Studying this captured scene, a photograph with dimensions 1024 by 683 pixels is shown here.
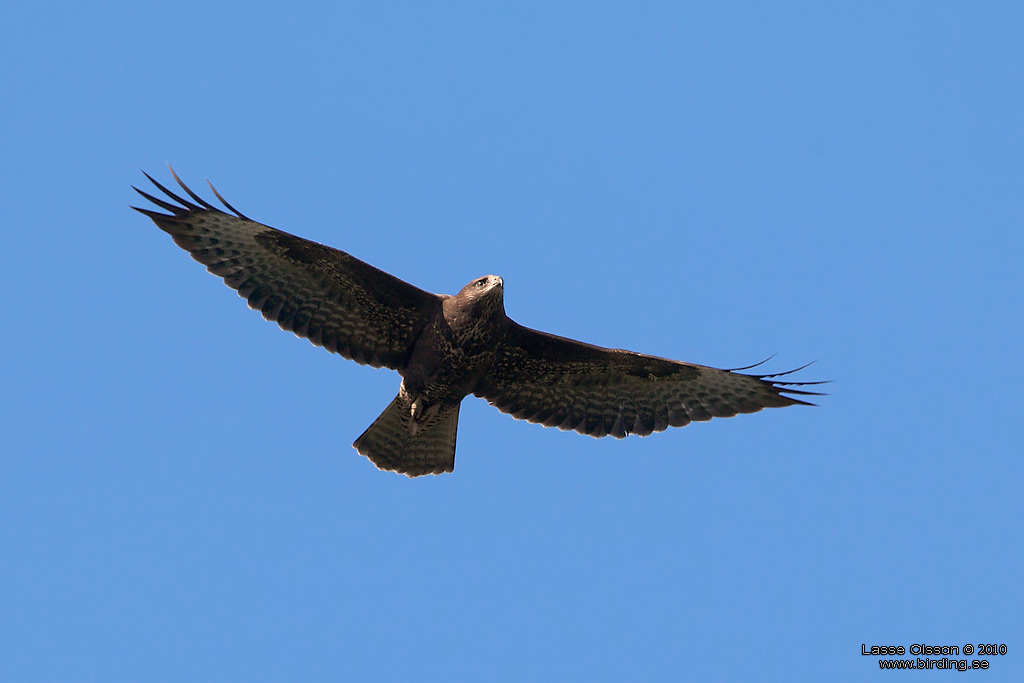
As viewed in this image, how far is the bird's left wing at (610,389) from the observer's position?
33.7 ft

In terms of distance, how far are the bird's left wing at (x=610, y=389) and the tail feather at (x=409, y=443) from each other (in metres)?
0.53

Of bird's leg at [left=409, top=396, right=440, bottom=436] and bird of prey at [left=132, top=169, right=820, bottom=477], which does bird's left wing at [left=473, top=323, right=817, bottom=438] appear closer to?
bird of prey at [left=132, top=169, right=820, bottom=477]

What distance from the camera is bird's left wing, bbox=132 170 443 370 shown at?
31.3 ft

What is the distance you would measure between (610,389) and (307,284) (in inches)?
128

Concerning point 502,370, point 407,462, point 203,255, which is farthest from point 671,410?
point 203,255

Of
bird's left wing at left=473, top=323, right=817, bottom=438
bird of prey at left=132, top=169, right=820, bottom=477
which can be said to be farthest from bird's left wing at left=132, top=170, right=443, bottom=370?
bird's left wing at left=473, top=323, right=817, bottom=438

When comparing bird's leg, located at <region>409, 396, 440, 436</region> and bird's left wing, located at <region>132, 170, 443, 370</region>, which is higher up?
bird's left wing, located at <region>132, 170, 443, 370</region>

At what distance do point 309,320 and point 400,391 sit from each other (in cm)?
113

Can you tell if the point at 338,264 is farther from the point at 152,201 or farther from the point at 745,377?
the point at 745,377

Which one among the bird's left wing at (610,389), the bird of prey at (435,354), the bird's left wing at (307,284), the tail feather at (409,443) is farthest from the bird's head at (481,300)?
the tail feather at (409,443)

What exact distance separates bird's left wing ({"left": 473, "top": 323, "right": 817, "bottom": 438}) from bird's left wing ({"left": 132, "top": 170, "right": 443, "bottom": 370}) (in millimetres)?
1097

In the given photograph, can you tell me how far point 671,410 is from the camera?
34.8 ft

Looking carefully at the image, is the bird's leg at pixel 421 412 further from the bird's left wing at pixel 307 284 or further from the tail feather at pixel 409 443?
the bird's left wing at pixel 307 284

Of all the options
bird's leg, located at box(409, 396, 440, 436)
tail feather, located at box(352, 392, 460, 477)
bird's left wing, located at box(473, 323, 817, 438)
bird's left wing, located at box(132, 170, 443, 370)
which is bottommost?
tail feather, located at box(352, 392, 460, 477)
